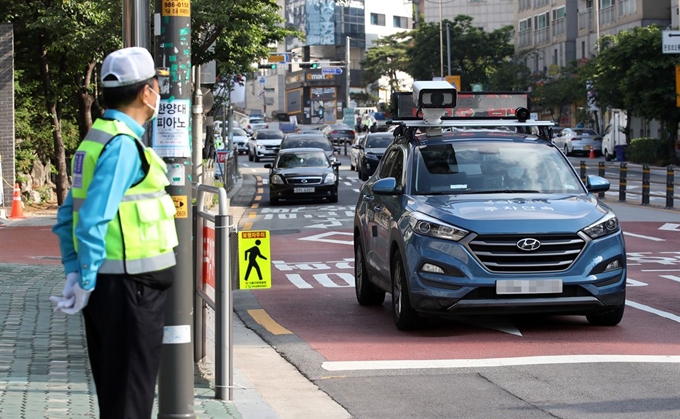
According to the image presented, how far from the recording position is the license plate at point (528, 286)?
1010 cm

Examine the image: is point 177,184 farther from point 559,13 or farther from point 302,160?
point 559,13

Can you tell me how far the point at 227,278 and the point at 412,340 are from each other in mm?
3222

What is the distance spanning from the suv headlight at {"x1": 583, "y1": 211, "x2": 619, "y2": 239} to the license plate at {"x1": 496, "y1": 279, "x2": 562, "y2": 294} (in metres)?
0.54

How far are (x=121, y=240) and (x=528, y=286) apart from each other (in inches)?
231

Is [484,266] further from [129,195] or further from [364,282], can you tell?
[129,195]

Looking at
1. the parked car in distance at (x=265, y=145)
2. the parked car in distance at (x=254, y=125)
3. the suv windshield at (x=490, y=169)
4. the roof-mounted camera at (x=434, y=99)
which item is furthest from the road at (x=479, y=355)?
the parked car in distance at (x=254, y=125)

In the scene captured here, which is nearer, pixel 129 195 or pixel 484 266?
pixel 129 195

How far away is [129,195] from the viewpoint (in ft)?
15.9

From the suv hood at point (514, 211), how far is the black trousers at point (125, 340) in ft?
18.1

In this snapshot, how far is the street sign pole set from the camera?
6.53 metres

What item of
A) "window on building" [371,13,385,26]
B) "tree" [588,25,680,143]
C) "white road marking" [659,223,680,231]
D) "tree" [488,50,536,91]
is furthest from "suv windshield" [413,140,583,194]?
"window on building" [371,13,385,26]

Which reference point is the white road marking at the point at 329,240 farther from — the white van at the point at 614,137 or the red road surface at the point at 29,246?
the white van at the point at 614,137

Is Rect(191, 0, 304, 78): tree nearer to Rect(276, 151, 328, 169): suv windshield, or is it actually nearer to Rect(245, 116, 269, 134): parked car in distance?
Rect(276, 151, 328, 169): suv windshield

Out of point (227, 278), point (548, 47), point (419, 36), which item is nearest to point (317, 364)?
point (227, 278)
